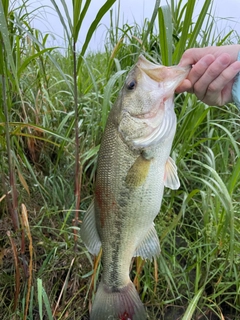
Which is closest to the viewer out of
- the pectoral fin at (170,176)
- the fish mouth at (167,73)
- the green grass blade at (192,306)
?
the fish mouth at (167,73)

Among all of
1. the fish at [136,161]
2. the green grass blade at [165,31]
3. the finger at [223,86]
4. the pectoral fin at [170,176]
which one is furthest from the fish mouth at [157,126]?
the green grass blade at [165,31]

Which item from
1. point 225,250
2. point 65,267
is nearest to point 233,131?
point 225,250

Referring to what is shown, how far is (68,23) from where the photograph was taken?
1.37m

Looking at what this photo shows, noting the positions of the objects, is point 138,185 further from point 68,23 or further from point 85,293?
point 85,293

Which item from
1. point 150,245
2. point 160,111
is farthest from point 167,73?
point 150,245

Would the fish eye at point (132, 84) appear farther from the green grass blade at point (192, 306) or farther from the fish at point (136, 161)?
the green grass blade at point (192, 306)

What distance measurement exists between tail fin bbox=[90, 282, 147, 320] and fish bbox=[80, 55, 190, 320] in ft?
0.48

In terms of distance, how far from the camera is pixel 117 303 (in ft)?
4.39

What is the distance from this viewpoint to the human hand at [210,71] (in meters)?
1.23

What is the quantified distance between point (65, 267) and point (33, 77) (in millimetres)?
1607

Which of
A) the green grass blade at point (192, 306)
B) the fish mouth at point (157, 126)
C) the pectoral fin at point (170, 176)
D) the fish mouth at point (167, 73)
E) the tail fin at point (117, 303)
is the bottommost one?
the green grass blade at point (192, 306)

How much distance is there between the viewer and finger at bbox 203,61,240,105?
1.27 meters

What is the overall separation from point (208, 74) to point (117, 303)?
92cm

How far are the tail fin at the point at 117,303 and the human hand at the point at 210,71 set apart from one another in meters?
0.79
